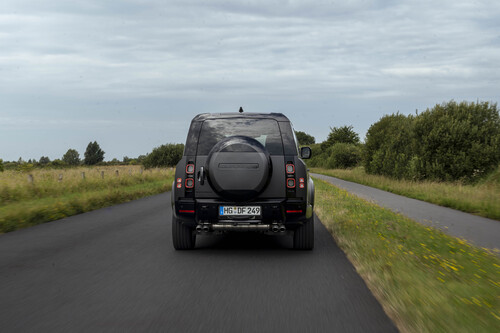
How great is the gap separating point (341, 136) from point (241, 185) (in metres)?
92.7

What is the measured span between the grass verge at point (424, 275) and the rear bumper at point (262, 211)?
3.42ft

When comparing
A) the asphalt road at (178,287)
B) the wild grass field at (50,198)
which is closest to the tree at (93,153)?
the wild grass field at (50,198)

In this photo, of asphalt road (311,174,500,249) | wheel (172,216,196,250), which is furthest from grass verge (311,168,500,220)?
wheel (172,216,196,250)

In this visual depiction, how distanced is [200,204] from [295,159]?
1.60 m

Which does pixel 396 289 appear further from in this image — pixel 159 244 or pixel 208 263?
pixel 159 244

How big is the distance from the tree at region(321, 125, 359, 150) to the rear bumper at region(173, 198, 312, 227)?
299ft

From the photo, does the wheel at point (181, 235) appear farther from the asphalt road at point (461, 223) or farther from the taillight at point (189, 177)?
the asphalt road at point (461, 223)

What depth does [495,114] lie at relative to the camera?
25.0 metres

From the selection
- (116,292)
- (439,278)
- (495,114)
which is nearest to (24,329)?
(116,292)

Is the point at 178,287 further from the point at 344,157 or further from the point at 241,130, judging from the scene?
the point at 344,157

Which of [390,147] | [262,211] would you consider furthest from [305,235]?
[390,147]

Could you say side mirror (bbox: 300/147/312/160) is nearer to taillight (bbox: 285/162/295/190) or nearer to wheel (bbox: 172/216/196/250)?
taillight (bbox: 285/162/295/190)

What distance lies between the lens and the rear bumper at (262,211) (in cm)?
704

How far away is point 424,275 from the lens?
5.57 metres
